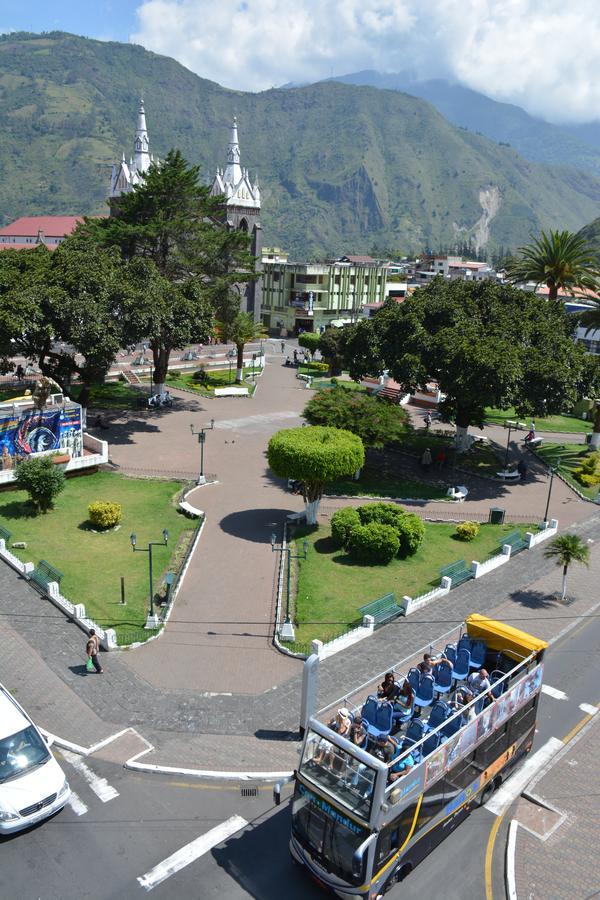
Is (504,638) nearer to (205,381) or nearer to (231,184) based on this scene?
(205,381)

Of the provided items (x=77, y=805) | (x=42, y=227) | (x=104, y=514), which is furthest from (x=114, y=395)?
(x=42, y=227)

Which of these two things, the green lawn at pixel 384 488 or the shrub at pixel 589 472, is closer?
the green lawn at pixel 384 488

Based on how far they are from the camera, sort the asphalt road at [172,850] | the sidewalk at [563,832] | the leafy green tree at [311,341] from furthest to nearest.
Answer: the leafy green tree at [311,341] → the sidewalk at [563,832] → the asphalt road at [172,850]

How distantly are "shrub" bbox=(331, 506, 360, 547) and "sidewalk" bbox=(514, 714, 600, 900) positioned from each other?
39.5 feet

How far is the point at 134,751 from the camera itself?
16.2 m

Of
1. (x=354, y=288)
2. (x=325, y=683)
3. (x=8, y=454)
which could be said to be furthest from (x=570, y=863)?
(x=354, y=288)

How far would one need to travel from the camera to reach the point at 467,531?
29.8 meters

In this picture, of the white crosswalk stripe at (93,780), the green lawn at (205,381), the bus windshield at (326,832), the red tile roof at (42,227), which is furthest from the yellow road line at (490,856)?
the red tile roof at (42,227)

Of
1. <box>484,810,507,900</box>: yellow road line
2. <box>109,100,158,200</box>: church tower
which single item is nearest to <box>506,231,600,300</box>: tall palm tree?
<box>484,810,507,900</box>: yellow road line

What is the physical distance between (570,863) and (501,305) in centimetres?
3293

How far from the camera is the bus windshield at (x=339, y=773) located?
1133 centimetres

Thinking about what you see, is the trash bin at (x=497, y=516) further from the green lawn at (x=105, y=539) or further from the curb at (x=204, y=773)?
the curb at (x=204, y=773)

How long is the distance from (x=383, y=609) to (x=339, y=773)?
11.0 m

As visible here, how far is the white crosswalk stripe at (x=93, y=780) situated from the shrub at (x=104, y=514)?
13.2 m
